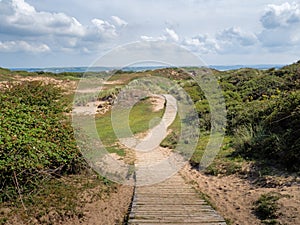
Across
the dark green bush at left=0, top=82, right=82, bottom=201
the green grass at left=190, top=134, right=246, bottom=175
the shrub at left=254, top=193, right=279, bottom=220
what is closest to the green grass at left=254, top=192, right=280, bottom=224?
the shrub at left=254, top=193, right=279, bottom=220

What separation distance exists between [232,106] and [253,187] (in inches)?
300

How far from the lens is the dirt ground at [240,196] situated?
5.79 metres

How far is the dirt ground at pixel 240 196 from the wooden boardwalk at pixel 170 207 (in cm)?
35

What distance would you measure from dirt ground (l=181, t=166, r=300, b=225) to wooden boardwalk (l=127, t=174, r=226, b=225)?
35cm

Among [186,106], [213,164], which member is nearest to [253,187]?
[213,164]

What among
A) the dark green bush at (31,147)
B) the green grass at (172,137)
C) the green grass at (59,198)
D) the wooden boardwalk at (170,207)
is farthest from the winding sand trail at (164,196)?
the dark green bush at (31,147)

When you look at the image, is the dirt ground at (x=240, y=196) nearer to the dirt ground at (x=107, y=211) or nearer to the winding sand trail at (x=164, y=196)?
the winding sand trail at (x=164, y=196)

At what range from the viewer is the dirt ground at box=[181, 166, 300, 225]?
5785 mm

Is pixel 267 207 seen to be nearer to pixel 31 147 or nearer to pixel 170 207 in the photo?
pixel 170 207

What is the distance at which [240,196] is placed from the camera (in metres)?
6.96

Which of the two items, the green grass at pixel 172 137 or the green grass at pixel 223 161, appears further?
the green grass at pixel 172 137

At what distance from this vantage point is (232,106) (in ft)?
47.8

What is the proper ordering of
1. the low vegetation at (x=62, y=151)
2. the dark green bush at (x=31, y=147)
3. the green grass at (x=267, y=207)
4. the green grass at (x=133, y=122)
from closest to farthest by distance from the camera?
1. the green grass at (x=267, y=207)
2. the low vegetation at (x=62, y=151)
3. the dark green bush at (x=31, y=147)
4. the green grass at (x=133, y=122)

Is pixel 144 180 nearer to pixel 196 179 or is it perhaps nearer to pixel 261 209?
pixel 196 179
